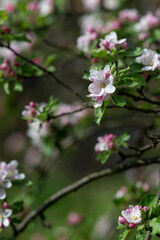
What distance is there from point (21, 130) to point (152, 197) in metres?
3.89

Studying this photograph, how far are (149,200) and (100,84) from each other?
41 cm

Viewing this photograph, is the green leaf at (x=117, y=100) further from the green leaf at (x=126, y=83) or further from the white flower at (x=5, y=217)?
the white flower at (x=5, y=217)

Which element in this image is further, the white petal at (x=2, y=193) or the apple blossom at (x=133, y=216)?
the white petal at (x=2, y=193)

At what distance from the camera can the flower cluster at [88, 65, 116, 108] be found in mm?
1136

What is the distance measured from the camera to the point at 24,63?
5.37ft

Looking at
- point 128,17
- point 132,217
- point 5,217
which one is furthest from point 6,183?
point 128,17

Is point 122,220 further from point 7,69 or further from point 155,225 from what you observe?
point 7,69

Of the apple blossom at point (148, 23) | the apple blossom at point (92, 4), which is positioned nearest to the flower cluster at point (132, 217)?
the apple blossom at point (148, 23)

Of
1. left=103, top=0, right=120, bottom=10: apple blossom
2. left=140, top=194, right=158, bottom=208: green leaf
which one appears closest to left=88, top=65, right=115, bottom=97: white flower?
left=140, top=194, right=158, bottom=208: green leaf

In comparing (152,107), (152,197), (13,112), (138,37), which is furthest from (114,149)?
(13,112)

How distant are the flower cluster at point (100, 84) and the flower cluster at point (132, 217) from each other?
1.12ft

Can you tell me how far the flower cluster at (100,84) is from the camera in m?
1.14

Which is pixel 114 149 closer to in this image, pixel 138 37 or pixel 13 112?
pixel 138 37

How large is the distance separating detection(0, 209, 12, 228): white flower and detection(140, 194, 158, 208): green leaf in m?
0.49
